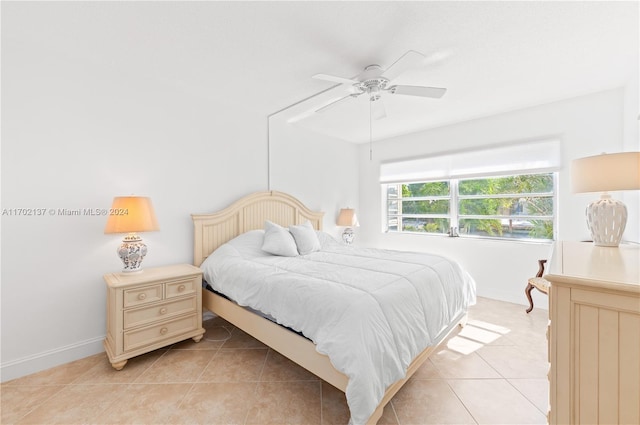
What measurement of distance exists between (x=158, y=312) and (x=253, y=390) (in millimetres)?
1045

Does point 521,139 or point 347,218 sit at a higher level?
point 521,139

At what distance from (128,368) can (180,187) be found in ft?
5.41

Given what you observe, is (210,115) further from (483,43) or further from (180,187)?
(483,43)

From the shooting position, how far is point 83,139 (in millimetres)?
2246

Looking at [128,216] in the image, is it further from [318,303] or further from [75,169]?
[318,303]

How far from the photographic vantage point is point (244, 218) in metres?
3.30

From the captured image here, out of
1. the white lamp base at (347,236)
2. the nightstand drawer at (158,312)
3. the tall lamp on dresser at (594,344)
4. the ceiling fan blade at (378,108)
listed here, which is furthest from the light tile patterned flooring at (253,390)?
the white lamp base at (347,236)

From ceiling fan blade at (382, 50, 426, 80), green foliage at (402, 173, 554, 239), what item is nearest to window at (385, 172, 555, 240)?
green foliage at (402, 173, 554, 239)

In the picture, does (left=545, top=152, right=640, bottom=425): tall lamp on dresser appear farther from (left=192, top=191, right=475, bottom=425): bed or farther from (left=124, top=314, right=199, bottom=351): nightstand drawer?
(left=124, top=314, right=199, bottom=351): nightstand drawer

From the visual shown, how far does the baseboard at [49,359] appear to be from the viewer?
1923mm

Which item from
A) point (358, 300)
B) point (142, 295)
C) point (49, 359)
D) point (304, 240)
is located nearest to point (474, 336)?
point (358, 300)

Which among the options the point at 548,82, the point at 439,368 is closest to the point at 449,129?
the point at 548,82

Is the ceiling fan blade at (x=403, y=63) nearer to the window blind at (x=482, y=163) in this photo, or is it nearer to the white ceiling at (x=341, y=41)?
the white ceiling at (x=341, y=41)

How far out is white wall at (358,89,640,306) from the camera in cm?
291
